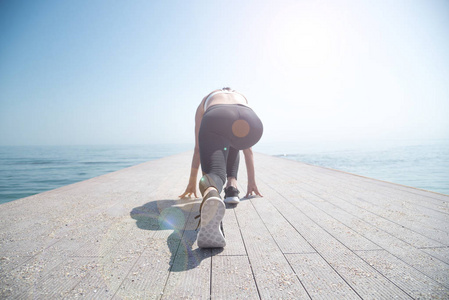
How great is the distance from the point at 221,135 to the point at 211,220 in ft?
1.91

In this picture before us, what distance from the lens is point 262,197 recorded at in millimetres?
2633

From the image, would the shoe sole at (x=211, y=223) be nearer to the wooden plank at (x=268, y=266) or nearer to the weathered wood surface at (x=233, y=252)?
the weathered wood surface at (x=233, y=252)

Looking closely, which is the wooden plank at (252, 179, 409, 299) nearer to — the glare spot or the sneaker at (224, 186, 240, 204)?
the sneaker at (224, 186, 240, 204)

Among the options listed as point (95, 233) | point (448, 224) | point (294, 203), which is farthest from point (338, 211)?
point (95, 233)

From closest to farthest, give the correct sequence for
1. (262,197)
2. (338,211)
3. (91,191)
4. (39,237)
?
(39,237)
(338,211)
(262,197)
(91,191)

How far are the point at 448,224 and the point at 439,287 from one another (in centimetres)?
111

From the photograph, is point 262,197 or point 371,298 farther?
point 262,197

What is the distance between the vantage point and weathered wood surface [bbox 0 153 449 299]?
0.92 meters

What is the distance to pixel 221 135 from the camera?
1.52 metres

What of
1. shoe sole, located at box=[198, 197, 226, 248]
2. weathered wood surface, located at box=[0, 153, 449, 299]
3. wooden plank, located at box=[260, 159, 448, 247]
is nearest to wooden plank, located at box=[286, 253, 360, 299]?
weathered wood surface, located at box=[0, 153, 449, 299]

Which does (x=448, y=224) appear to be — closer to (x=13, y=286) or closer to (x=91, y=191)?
(x=13, y=286)

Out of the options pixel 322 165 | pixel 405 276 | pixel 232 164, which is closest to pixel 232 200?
pixel 232 164

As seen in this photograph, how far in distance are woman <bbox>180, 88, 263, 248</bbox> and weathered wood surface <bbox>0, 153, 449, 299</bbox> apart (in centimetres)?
16

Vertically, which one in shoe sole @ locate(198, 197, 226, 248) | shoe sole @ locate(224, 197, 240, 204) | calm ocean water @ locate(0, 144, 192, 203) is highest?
shoe sole @ locate(198, 197, 226, 248)
